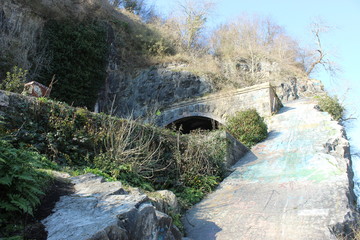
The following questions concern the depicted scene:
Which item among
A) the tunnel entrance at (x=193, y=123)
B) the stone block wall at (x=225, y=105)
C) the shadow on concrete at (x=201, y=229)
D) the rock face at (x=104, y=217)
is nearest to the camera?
the rock face at (x=104, y=217)

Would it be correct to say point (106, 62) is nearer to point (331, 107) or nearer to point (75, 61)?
point (75, 61)

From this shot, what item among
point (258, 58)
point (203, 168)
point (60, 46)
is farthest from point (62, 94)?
point (258, 58)

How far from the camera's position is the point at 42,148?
5410 millimetres

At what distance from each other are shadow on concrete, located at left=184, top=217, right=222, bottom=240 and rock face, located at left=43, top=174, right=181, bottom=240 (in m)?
1.05

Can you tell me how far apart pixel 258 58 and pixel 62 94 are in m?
13.5

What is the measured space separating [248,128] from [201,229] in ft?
21.6

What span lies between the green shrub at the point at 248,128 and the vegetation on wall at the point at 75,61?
279 inches

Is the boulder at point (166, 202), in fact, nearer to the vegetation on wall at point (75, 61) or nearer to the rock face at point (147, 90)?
the vegetation on wall at point (75, 61)

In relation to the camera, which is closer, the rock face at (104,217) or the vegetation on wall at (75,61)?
the rock face at (104,217)

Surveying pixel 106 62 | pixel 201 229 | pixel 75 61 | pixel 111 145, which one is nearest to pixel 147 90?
pixel 106 62

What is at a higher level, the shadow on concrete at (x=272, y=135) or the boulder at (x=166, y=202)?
the shadow on concrete at (x=272, y=135)

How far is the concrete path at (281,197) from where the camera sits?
4890 millimetres

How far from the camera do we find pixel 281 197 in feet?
19.8

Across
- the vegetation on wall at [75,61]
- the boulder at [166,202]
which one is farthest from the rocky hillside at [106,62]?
the boulder at [166,202]
